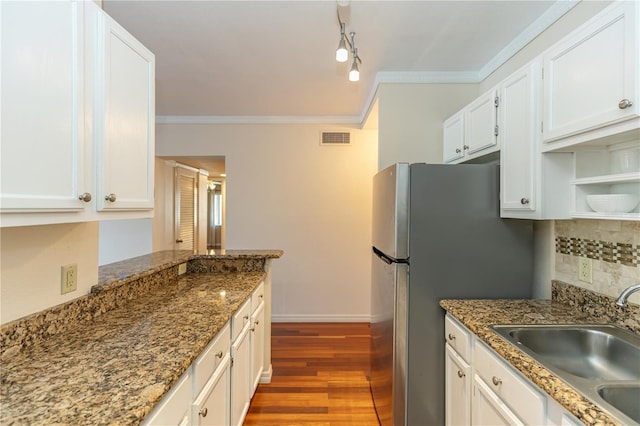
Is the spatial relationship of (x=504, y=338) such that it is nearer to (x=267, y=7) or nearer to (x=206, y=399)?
(x=206, y=399)

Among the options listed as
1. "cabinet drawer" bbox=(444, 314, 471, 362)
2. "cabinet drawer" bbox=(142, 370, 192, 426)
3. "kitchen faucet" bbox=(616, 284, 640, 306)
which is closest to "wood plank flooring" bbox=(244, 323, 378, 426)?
"cabinet drawer" bbox=(444, 314, 471, 362)

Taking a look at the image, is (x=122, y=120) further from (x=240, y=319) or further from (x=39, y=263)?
(x=240, y=319)

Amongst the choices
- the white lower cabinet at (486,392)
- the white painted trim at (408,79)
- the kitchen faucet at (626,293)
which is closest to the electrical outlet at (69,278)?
the white lower cabinet at (486,392)

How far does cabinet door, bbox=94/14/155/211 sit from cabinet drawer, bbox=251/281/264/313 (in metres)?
1.00

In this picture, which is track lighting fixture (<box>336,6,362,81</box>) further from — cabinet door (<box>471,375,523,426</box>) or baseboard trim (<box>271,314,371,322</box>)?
baseboard trim (<box>271,314,371,322</box>)

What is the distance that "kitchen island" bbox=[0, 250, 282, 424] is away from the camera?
0.79m

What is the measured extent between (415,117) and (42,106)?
8.06 ft

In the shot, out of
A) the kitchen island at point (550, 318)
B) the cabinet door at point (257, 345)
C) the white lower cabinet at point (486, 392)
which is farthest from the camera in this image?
the cabinet door at point (257, 345)

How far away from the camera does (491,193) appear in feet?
5.89

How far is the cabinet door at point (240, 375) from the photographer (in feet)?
5.48

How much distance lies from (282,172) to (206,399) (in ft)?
9.65

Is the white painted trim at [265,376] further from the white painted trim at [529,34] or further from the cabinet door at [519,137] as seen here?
the white painted trim at [529,34]

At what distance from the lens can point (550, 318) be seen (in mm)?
1481

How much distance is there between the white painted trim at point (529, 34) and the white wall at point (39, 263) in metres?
2.68
